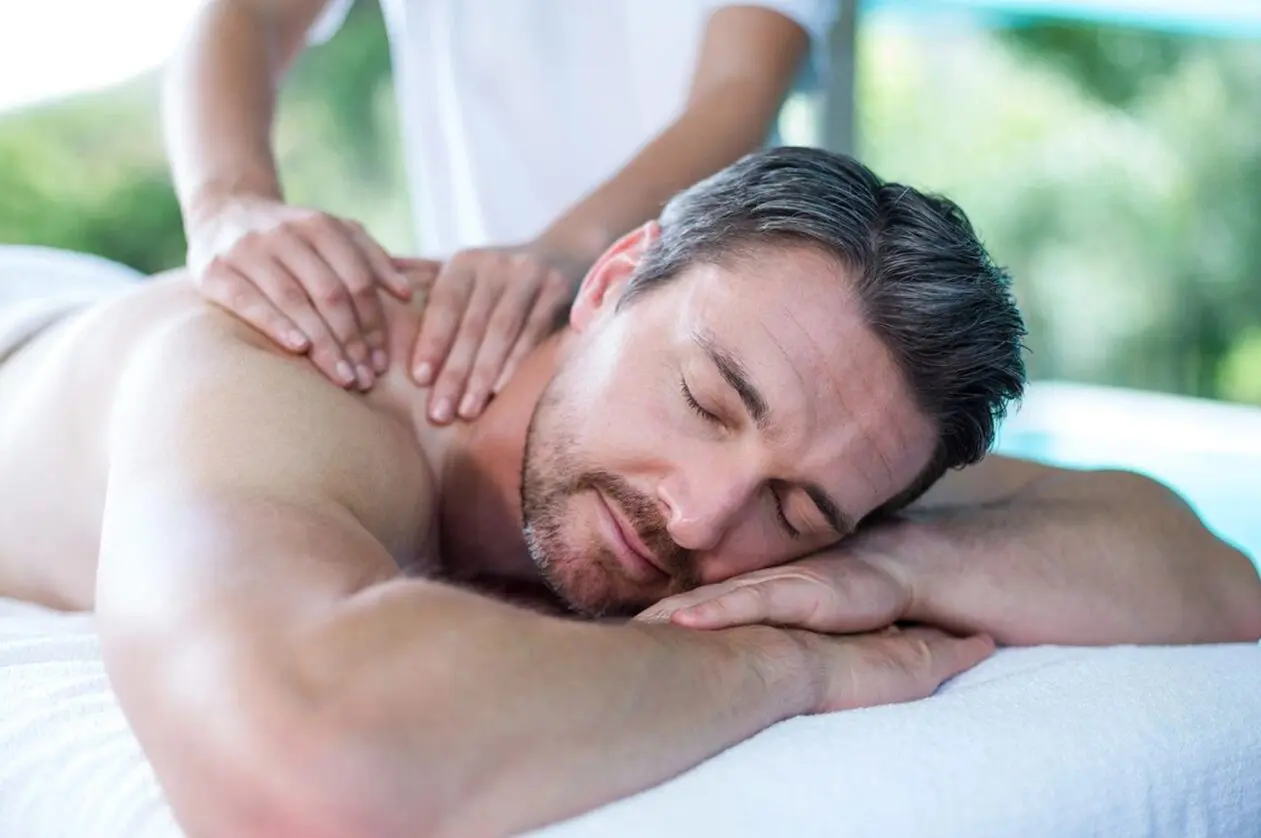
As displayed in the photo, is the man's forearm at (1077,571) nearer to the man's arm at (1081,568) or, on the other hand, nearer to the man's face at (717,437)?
the man's arm at (1081,568)

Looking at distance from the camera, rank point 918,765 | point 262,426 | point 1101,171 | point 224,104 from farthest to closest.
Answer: point 1101,171 < point 224,104 < point 262,426 < point 918,765

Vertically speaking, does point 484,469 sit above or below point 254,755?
below

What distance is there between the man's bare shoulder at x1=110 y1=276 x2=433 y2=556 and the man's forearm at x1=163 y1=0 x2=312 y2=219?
366 millimetres

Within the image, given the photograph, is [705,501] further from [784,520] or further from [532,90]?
[532,90]

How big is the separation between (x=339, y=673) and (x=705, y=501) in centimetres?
47

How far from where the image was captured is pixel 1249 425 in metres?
3.52

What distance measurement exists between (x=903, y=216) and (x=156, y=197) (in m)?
4.30

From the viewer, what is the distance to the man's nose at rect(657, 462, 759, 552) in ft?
4.30

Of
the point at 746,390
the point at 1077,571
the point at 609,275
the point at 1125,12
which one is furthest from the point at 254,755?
the point at 1125,12

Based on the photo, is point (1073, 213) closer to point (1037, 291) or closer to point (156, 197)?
point (1037, 291)

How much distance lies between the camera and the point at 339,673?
0.93 m

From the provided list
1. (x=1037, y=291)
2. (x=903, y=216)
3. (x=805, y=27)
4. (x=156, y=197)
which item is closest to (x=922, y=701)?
(x=903, y=216)

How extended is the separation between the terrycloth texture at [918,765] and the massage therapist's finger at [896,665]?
1.3 inches

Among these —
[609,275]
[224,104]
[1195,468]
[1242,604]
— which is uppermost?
[224,104]
